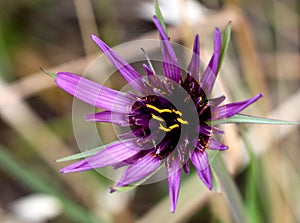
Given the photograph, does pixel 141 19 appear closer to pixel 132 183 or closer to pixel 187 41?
pixel 187 41

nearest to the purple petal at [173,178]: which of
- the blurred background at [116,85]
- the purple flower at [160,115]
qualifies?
the purple flower at [160,115]

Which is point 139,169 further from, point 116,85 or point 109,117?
point 116,85

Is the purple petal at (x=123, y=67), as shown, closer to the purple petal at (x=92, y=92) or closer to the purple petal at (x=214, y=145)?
the purple petal at (x=92, y=92)

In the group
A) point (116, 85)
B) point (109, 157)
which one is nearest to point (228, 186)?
point (109, 157)

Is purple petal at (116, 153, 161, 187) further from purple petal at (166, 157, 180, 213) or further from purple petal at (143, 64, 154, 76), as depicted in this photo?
purple petal at (143, 64, 154, 76)

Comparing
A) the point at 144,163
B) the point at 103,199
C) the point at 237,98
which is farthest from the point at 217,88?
the point at 144,163

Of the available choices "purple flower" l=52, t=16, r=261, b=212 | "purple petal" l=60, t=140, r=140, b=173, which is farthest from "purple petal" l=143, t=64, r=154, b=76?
"purple petal" l=60, t=140, r=140, b=173
